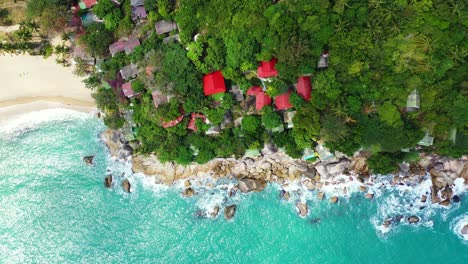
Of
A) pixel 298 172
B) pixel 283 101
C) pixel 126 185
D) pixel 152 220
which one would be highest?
pixel 283 101

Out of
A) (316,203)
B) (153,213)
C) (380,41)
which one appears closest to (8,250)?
(153,213)

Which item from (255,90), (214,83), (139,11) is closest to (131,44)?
(139,11)

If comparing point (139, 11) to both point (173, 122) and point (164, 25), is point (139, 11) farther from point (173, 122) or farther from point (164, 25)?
point (173, 122)

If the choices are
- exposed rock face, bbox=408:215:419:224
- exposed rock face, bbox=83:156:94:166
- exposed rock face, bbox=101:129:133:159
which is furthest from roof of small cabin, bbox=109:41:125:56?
exposed rock face, bbox=408:215:419:224

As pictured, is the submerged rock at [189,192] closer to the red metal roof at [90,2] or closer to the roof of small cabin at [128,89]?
the roof of small cabin at [128,89]

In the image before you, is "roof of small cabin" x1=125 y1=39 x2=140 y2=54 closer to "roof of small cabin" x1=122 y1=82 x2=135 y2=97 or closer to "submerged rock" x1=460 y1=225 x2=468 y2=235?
"roof of small cabin" x1=122 y1=82 x2=135 y2=97

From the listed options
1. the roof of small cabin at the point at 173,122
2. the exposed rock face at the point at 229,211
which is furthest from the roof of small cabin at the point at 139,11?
the exposed rock face at the point at 229,211
